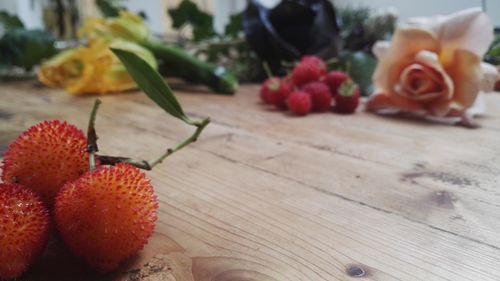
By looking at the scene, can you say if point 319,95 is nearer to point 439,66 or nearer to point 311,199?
point 439,66

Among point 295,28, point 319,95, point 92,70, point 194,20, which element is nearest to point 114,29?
point 92,70

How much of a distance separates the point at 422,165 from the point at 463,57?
0.25 m

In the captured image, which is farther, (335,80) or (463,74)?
(335,80)

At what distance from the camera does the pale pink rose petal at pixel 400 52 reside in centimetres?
68

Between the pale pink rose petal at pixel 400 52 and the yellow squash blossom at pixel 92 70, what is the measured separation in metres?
0.44

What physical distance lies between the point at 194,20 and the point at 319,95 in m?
0.59

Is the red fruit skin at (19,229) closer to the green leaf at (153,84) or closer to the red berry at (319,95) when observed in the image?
the green leaf at (153,84)

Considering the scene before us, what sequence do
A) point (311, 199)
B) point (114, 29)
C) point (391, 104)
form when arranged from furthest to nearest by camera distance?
1. point (114, 29)
2. point (391, 104)
3. point (311, 199)

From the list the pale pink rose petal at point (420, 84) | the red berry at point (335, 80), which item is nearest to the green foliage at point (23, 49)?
the red berry at point (335, 80)

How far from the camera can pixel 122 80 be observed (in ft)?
3.07

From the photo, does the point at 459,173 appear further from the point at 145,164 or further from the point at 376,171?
the point at 145,164

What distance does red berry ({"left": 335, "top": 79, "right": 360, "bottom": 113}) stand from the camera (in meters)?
0.75

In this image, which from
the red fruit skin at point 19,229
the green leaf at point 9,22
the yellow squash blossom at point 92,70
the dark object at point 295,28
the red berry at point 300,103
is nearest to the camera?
the red fruit skin at point 19,229

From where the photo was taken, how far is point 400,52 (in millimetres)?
702
